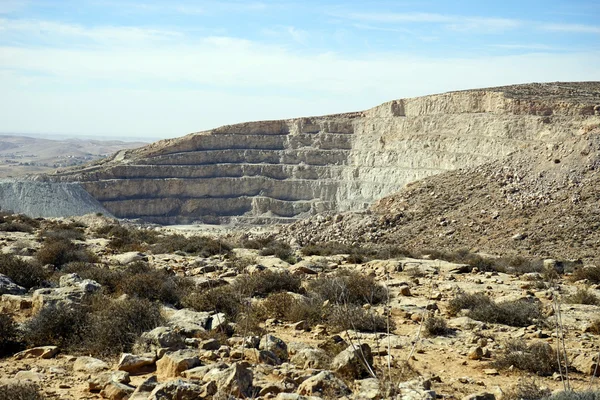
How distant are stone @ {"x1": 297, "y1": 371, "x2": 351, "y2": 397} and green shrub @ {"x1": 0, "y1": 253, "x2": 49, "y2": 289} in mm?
7878

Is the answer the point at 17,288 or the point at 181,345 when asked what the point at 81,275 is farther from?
the point at 181,345

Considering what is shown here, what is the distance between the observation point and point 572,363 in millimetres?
7871

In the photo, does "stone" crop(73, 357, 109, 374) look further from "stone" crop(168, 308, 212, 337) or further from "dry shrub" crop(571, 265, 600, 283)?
"dry shrub" crop(571, 265, 600, 283)

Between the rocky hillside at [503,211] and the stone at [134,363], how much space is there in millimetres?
18461

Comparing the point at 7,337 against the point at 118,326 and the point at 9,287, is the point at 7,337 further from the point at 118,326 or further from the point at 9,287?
the point at 9,287

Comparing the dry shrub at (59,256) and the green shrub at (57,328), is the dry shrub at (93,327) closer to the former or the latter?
the green shrub at (57,328)

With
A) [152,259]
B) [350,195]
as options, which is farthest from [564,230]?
[350,195]

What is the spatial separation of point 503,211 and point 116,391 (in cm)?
2580

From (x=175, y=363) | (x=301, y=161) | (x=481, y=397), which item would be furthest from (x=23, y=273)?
(x=301, y=161)

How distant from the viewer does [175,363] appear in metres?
6.77

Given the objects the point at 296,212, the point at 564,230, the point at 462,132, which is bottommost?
the point at 296,212

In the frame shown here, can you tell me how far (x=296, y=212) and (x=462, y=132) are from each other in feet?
62.4

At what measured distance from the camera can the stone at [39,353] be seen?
7.67 m

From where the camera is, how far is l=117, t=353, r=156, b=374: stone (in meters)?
6.95
